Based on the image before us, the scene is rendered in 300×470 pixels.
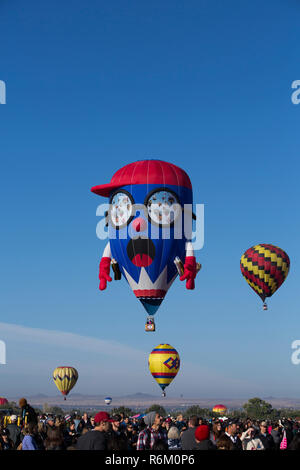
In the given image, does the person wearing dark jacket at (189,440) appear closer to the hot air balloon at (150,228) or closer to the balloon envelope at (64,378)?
the hot air balloon at (150,228)

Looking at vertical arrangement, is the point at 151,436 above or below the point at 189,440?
below

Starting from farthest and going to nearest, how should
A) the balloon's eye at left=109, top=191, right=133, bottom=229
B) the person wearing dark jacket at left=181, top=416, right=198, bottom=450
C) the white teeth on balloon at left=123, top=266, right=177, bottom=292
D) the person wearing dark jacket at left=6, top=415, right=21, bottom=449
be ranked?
the white teeth on balloon at left=123, top=266, right=177, bottom=292
the balloon's eye at left=109, top=191, right=133, bottom=229
the person wearing dark jacket at left=6, top=415, right=21, bottom=449
the person wearing dark jacket at left=181, top=416, right=198, bottom=450

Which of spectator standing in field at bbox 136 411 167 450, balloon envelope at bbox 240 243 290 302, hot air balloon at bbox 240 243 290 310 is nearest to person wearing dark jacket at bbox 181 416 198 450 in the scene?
spectator standing in field at bbox 136 411 167 450

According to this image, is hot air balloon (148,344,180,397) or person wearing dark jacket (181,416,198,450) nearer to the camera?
person wearing dark jacket (181,416,198,450)

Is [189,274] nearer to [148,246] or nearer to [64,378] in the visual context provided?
[148,246]

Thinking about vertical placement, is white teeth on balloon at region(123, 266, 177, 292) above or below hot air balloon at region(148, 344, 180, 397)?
above

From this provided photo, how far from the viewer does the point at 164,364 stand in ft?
158

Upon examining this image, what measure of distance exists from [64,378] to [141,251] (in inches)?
1339

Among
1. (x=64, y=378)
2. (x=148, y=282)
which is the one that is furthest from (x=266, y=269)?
(x=64, y=378)

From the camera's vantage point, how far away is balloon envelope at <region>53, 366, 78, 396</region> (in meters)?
62.6

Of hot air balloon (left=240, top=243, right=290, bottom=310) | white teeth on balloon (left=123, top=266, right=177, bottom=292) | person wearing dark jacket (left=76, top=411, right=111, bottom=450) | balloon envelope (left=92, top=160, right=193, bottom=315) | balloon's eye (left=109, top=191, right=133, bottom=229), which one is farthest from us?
hot air balloon (left=240, top=243, right=290, bottom=310)

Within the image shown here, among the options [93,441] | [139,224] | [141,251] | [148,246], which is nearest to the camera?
[93,441]

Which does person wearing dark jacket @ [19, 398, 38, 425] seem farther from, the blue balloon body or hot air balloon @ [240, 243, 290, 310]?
hot air balloon @ [240, 243, 290, 310]

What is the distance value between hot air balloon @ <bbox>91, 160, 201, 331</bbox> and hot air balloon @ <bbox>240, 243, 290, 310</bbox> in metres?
12.7
